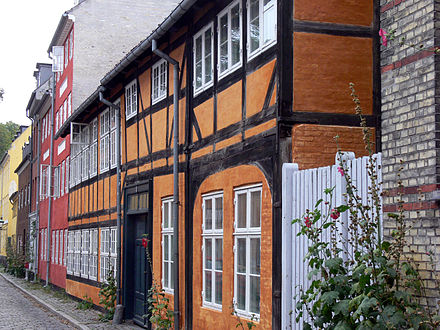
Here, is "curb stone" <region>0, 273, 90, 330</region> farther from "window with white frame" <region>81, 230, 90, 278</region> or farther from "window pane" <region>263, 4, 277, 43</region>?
"window pane" <region>263, 4, 277, 43</region>

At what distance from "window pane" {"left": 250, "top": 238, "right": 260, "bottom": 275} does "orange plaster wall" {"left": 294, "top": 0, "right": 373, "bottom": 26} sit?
2.84 meters

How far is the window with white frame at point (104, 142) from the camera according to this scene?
18.9 m

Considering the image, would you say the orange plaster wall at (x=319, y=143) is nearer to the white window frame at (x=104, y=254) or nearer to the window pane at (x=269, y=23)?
the window pane at (x=269, y=23)

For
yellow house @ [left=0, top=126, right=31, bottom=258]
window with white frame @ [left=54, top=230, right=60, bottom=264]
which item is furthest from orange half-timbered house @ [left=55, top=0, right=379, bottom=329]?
yellow house @ [left=0, top=126, right=31, bottom=258]

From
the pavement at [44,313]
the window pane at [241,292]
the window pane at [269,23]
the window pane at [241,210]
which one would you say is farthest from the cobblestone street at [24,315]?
the window pane at [269,23]

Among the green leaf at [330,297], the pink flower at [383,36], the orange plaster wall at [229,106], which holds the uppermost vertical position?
the orange plaster wall at [229,106]

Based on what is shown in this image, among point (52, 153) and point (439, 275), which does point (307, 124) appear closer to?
point (439, 275)

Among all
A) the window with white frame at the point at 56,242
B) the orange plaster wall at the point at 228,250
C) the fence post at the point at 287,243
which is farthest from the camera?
the window with white frame at the point at 56,242

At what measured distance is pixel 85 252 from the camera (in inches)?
860

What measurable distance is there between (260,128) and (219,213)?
2.05 meters

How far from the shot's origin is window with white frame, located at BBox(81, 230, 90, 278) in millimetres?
21422

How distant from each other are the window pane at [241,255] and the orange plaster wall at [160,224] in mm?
2586

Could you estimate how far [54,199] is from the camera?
102 feet

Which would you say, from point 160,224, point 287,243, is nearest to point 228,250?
point 287,243
